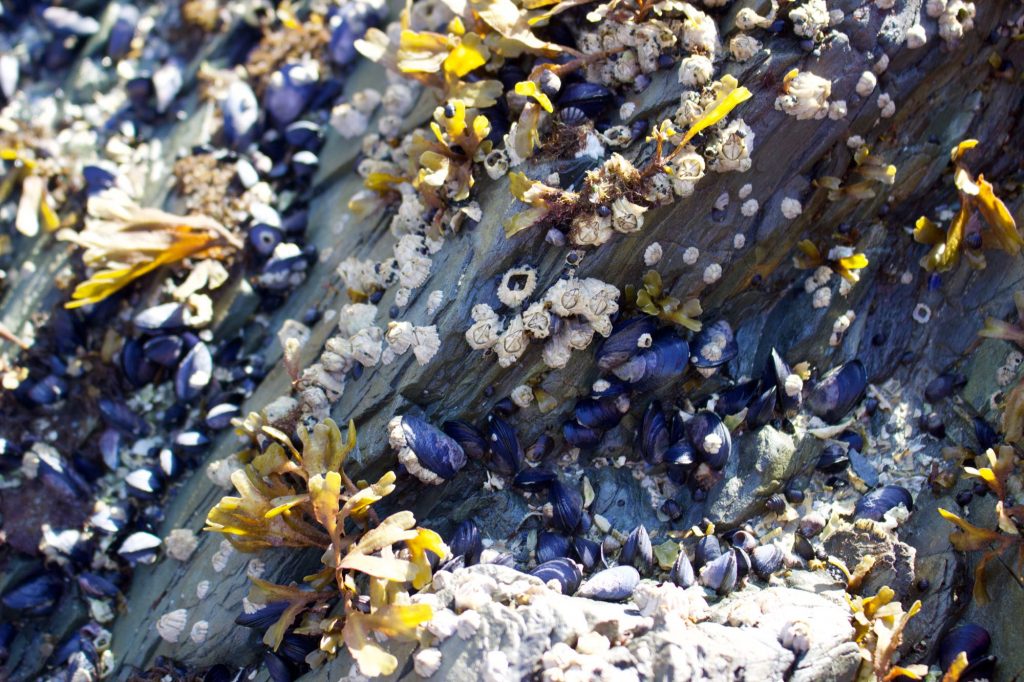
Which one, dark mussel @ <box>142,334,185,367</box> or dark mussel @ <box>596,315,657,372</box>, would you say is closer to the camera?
dark mussel @ <box>596,315,657,372</box>

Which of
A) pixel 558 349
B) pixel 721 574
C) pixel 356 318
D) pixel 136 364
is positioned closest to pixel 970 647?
pixel 721 574

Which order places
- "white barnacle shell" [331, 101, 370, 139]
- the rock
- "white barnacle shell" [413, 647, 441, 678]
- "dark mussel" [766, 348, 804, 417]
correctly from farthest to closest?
"white barnacle shell" [331, 101, 370, 139] < "dark mussel" [766, 348, 804, 417] < the rock < "white barnacle shell" [413, 647, 441, 678]

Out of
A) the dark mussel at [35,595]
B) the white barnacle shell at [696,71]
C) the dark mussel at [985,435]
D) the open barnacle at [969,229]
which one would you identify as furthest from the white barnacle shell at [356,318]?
the dark mussel at [985,435]

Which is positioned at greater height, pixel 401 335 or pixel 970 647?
pixel 401 335

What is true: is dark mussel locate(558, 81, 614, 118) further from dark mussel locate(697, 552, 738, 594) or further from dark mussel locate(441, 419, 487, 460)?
dark mussel locate(697, 552, 738, 594)

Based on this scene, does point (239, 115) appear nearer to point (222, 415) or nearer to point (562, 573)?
point (222, 415)

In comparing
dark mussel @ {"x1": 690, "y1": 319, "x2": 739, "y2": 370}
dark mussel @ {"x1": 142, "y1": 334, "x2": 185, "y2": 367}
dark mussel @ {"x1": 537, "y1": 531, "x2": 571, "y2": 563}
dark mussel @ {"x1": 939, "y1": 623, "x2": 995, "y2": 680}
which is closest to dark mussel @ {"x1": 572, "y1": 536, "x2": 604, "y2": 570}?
dark mussel @ {"x1": 537, "y1": 531, "x2": 571, "y2": 563}
